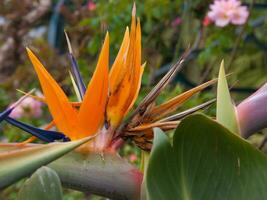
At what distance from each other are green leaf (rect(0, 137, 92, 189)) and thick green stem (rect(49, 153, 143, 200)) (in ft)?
0.14

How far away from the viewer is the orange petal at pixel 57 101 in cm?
63

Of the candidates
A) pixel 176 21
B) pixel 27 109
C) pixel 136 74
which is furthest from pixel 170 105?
pixel 176 21

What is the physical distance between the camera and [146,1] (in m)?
2.21

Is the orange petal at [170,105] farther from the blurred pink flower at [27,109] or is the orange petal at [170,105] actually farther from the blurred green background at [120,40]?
the blurred pink flower at [27,109]

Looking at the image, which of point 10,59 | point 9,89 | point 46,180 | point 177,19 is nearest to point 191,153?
point 46,180

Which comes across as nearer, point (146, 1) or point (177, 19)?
point (146, 1)

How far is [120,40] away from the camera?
221 centimetres

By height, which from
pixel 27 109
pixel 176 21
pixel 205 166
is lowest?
pixel 27 109

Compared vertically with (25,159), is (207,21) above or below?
below

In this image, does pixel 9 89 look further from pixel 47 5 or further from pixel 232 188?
pixel 232 188

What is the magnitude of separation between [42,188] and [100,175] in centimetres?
6

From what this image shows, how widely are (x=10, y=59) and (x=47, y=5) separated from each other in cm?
49

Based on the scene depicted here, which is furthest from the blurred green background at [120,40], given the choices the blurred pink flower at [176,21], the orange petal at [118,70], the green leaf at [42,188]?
the green leaf at [42,188]

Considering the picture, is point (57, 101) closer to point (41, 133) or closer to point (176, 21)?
point (41, 133)
